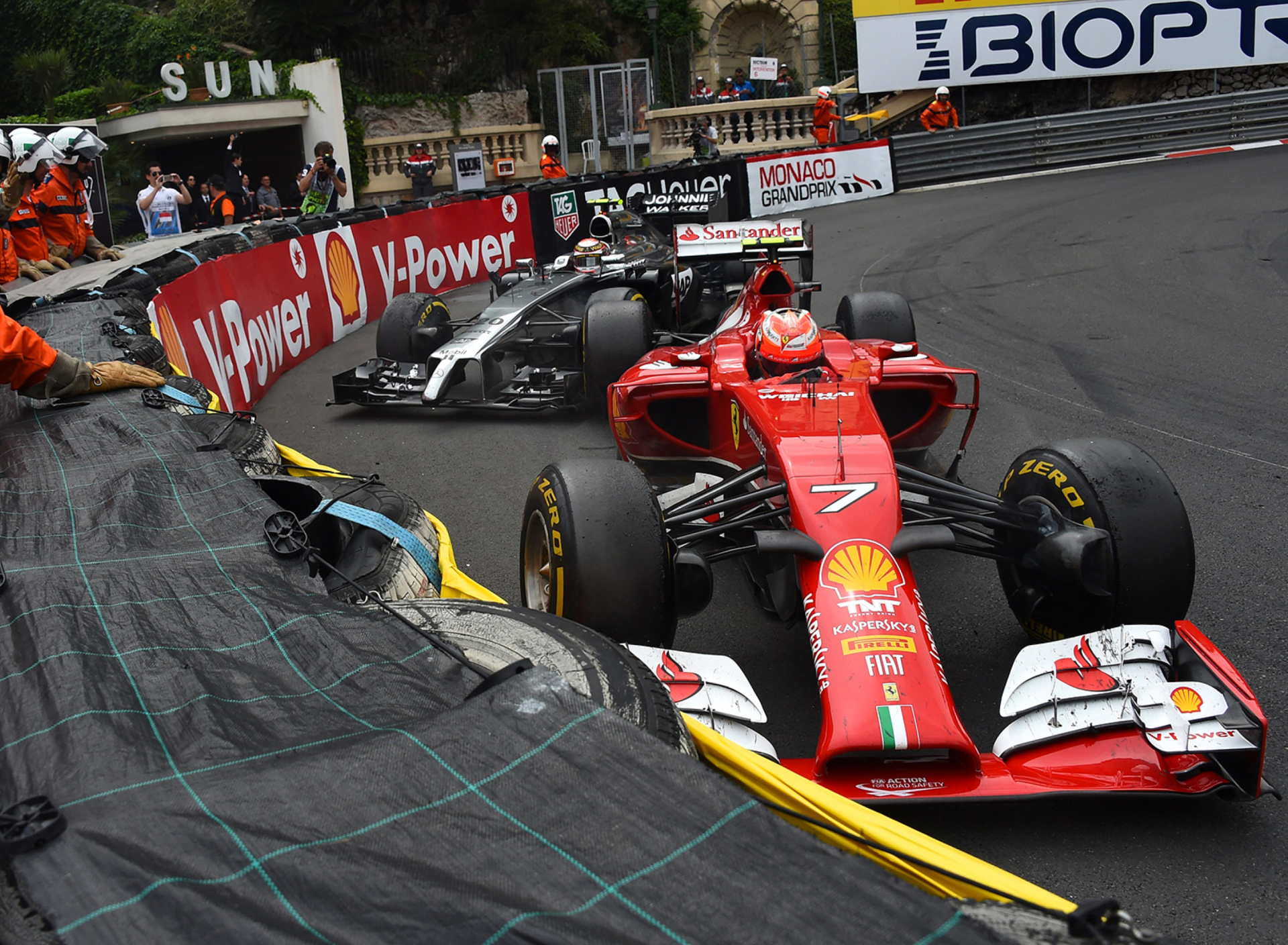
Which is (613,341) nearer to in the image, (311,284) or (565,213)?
(311,284)

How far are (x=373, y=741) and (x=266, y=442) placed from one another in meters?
3.07

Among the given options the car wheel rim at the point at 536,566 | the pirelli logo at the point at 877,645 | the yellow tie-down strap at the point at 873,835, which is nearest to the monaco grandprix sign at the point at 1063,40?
the car wheel rim at the point at 536,566

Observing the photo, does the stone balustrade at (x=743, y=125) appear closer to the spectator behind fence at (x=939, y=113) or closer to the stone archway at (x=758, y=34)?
the spectator behind fence at (x=939, y=113)

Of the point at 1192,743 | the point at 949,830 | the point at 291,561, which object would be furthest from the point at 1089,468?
the point at 291,561

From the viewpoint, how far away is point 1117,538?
380 centimetres

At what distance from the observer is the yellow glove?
460 cm

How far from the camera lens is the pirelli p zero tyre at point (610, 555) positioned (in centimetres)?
379

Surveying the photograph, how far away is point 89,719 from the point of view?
2.03 metres

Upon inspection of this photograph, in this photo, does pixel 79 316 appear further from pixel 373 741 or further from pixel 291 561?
pixel 373 741

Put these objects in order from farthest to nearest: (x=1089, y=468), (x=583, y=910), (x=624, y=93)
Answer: (x=624, y=93) < (x=1089, y=468) < (x=583, y=910)

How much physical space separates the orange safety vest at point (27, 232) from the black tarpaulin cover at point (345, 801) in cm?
733

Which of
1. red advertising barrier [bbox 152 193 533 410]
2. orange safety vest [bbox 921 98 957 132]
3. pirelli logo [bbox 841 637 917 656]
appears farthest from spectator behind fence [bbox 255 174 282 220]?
pirelli logo [bbox 841 637 917 656]

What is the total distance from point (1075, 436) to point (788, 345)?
300 centimetres

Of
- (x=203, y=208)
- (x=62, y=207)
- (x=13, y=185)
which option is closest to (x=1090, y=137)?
(x=203, y=208)
